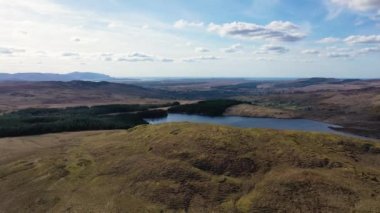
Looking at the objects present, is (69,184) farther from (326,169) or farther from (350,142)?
(350,142)

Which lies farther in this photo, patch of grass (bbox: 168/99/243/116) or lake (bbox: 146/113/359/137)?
patch of grass (bbox: 168/99/243/116)

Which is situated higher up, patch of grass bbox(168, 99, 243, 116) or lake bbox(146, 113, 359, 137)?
patch of grass bbox(168, 99, 243, 116)

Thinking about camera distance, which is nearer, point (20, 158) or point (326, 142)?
point (326, 142)

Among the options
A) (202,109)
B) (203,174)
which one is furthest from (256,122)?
(203,174)

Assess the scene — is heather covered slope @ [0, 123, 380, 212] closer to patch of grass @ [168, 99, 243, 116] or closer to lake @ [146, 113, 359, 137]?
lake @ [146, 113, 359, 137]

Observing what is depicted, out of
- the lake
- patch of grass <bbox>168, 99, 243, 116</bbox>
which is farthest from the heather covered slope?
patch of grass <bbox>168, 99, 243, 116</bbox>

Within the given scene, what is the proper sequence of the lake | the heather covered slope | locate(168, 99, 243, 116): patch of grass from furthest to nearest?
locate(168, 99, 243, 116): patch of grass
the lake
the heather covered slope

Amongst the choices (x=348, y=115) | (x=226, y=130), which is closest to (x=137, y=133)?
(x=226, y=130)
